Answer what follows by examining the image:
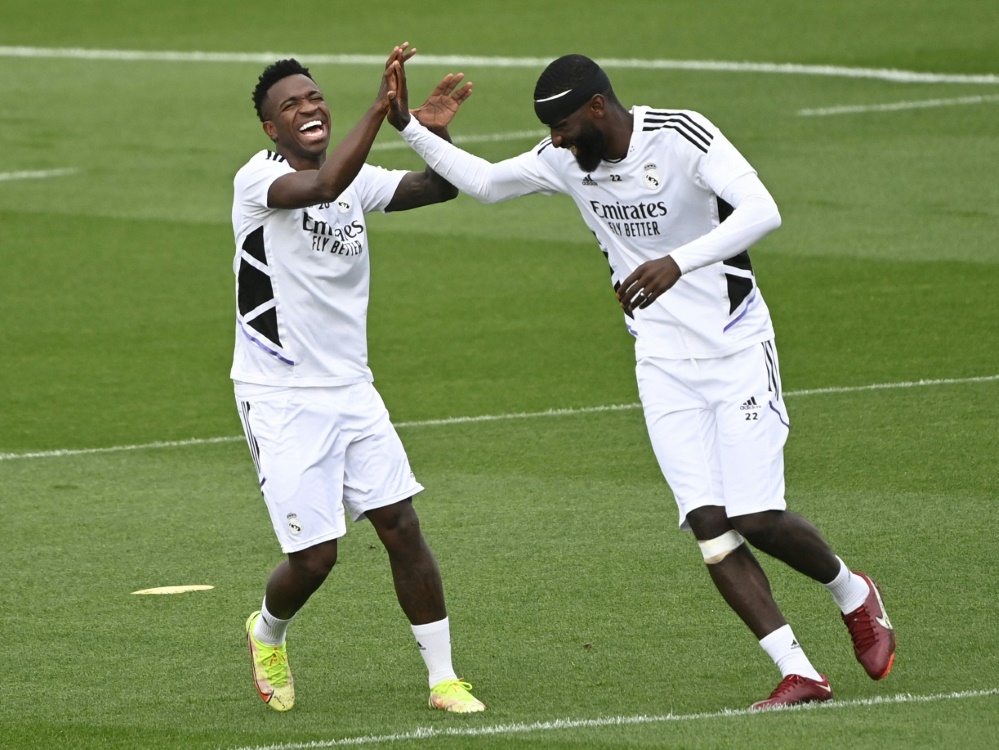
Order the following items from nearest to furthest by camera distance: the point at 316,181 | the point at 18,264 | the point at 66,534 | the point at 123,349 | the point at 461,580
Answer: the point at 316,181
the point at 461,580
the point at 66,534
the point at 123,349
the point at 18,264

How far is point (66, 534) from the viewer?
34.6 ft

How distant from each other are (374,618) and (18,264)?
36.6 ft

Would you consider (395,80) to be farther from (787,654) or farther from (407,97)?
(787,654)

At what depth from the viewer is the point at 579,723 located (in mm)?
7000

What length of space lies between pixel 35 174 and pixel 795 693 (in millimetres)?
17826

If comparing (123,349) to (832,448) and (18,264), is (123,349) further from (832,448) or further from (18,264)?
(832,448)

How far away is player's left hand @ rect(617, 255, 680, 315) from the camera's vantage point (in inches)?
272

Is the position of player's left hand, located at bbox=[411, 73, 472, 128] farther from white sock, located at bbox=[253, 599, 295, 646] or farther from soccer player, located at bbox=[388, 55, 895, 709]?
white sock, located at bbox=[253, 599, 295, 646]

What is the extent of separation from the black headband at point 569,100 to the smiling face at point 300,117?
0.82 meters

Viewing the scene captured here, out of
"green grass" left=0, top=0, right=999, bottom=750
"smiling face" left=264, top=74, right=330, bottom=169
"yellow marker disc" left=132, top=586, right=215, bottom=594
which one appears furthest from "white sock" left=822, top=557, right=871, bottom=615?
"yellow marker disc" left=132, top=586, right=215, bottom=594

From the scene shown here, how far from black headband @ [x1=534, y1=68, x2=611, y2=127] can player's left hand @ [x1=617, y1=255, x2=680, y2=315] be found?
2.33 feet

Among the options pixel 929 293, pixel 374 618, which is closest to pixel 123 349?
Answer: pixel 929 293

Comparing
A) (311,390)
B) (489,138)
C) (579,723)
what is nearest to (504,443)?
(311,390)

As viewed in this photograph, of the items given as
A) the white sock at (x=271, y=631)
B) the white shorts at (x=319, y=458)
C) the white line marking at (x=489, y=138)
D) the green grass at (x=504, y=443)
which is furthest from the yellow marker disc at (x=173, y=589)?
the white line marking at (x=489, y=138)
